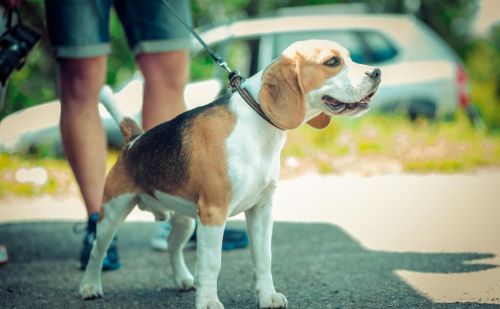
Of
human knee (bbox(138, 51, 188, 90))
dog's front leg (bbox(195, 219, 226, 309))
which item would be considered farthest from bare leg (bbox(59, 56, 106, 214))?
dog's front leg (bbox(195, 219, 226, 309))

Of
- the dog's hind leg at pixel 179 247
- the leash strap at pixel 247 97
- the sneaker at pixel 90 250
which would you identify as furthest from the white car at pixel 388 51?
the leash strap at pixel 247 97

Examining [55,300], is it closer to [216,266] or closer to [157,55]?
[216,266]

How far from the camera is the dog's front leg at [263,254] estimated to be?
3.30 metres

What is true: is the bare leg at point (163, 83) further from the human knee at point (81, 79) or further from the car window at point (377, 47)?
the car window at point (377, 47)

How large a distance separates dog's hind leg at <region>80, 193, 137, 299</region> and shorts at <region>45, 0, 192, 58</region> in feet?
3.62

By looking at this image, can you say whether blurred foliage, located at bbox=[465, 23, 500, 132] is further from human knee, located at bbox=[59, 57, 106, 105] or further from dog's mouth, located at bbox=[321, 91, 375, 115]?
dog's mouth, located at bbox=[321, 91, 375, 115]

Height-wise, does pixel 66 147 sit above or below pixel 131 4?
below

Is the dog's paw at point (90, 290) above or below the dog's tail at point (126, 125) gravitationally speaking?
below

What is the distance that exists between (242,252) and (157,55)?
136 cm

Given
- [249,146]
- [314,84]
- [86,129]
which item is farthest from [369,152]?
[249,146]

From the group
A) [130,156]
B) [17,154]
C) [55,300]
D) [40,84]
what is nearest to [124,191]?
[130,156]

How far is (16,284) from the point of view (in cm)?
406

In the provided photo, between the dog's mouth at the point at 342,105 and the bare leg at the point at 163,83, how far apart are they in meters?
1.52

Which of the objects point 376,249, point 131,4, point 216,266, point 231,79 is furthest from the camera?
point 376,249
